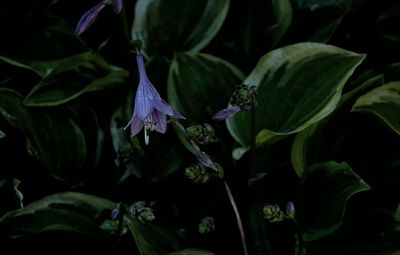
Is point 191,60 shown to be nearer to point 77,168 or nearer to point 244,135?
point 244,135

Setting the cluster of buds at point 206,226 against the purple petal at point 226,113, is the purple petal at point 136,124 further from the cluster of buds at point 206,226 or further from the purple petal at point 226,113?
the cluster of buds at point 206,226

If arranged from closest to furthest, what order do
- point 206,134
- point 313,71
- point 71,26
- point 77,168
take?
point 206,134, point 313,71, point 77,168, point 71,26

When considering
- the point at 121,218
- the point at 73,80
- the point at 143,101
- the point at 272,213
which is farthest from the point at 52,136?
the point at 272,213

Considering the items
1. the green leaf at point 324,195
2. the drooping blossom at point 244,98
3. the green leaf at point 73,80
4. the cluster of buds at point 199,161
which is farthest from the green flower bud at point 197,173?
the green leaf at point 73,80

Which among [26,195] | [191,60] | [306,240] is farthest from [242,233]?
[26,195]

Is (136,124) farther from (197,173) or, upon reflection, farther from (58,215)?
(58,215)

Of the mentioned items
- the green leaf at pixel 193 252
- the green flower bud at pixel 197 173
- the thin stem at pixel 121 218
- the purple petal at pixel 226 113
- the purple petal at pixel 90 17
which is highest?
the purple petal at pixel 90 17

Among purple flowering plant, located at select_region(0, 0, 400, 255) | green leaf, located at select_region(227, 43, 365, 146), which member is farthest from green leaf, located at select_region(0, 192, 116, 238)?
green leaf, located at select_region(227, 43, 365, 146)

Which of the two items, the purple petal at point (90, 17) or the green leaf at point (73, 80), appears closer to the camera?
the purple petal at point (90, 17)
